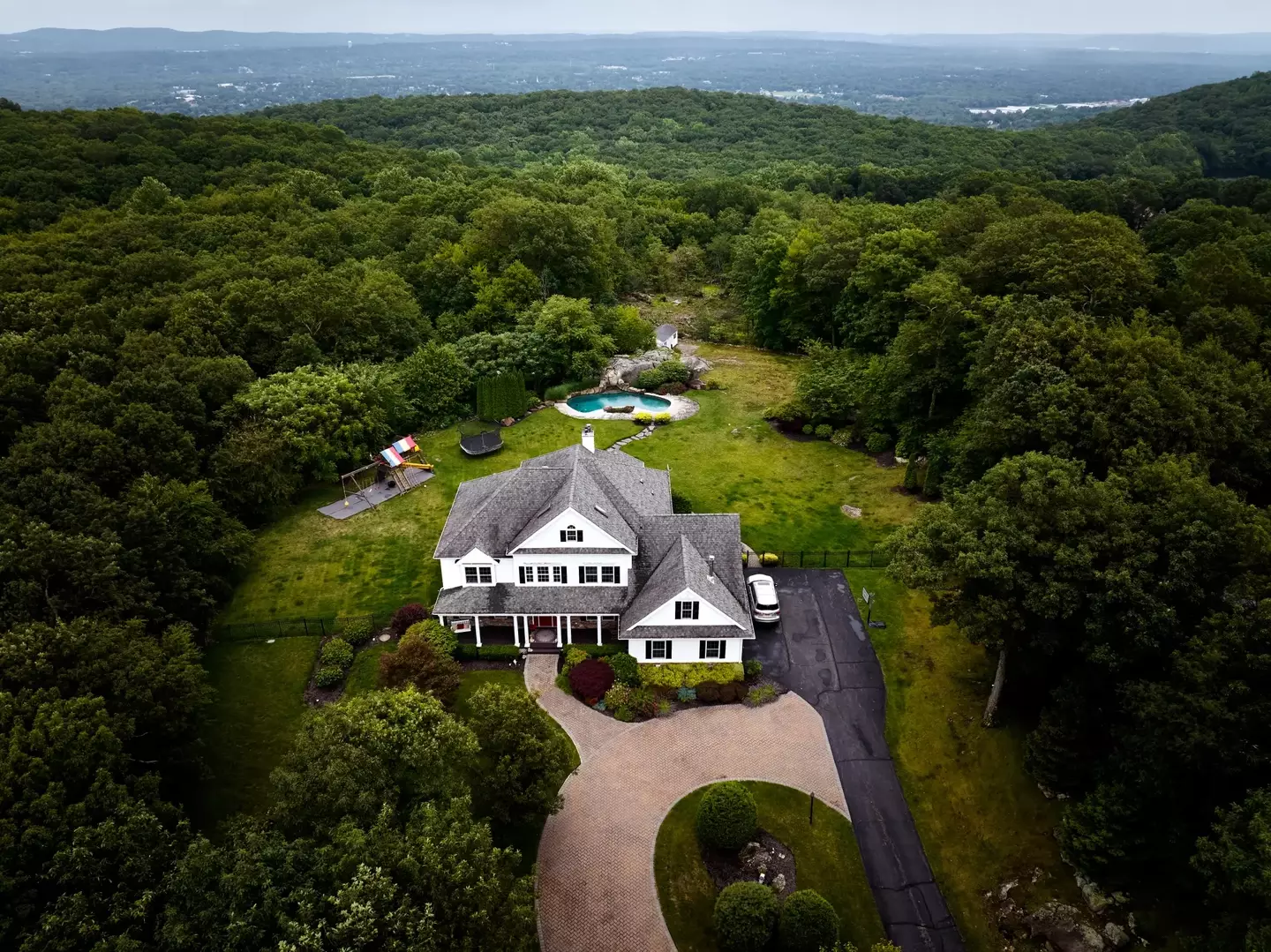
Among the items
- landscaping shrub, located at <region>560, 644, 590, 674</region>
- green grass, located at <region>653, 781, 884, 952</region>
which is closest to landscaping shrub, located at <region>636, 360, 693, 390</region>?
landscaping shrub, located at <region>560, 644, 590, 674</region>

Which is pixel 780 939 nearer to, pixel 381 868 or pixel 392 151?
pixel 381 868

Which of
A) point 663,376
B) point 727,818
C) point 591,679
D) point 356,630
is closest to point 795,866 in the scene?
point 727,818

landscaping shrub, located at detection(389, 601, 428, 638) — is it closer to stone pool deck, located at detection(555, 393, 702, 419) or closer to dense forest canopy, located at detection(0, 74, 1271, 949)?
dense forest canopy, located at detection(0, 74, 1271, 949)

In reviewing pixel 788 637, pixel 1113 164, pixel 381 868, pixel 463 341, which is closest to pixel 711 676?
pixel 788 637

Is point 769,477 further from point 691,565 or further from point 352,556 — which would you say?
point 352,556

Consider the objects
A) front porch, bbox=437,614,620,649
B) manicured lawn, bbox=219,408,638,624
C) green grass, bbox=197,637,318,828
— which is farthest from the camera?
manicured lawn, bbox=219,408,638,624

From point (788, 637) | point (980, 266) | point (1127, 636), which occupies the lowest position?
point (788, 637)
